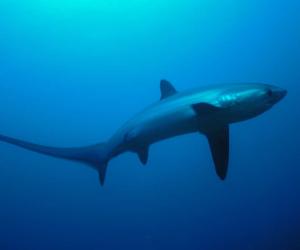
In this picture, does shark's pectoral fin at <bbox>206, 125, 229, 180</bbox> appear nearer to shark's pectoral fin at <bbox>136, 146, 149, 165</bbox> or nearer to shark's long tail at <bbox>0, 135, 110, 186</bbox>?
shark's pectoral fin at <bbox>136, 146, 149, 165</bbox>

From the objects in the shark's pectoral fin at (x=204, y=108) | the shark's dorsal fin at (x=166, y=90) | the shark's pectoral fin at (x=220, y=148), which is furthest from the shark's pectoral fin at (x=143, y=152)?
the shark's pectoral fin at (x=204, y=108)

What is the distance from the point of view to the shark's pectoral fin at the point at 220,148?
5.02 metres

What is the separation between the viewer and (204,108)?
4629 mm

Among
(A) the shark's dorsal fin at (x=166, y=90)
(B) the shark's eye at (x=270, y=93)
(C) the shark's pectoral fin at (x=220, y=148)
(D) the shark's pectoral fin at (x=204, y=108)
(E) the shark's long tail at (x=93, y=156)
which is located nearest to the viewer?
(B) the shark's eye at (x=270, y=93)

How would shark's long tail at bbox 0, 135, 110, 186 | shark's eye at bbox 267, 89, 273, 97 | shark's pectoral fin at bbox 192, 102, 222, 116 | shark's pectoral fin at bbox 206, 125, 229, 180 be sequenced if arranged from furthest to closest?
1. shark's long tail at bbox 0, 135, 110, 186
2. shark's pectoral fin at bbox 206, 125, 229, 180
3. shark's pectoral fin at bbox 192, 102, 222, 116
4. shark's eye at bbox 267, 89, 273, 97

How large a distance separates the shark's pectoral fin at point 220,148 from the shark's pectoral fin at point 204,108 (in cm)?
44

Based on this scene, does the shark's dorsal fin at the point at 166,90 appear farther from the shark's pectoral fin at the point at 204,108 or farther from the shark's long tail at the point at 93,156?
the shark's long tail at the point at 93,156

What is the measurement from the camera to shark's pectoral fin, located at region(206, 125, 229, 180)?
16.5ft

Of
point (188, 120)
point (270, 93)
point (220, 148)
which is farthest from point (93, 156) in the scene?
→ point (270, 93)

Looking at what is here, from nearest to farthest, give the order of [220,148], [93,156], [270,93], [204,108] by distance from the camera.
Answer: [270,93] < [204,108] < [220,148] < [93,156]

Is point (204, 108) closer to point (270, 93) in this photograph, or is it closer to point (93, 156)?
point (270, 93)

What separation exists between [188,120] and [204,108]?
0.32 metres

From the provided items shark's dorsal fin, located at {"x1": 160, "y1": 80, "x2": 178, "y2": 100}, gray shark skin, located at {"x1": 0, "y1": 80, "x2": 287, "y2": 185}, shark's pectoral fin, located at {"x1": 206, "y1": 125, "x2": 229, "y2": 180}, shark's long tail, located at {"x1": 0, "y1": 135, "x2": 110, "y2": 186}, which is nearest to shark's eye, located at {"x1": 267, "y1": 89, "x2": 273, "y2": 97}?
gray shark skin, located at {"x1": 0, "y1": 80, "x2": 287, "y2": 185}

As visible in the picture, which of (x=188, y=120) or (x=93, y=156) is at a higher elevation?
(x=188, y=120)
